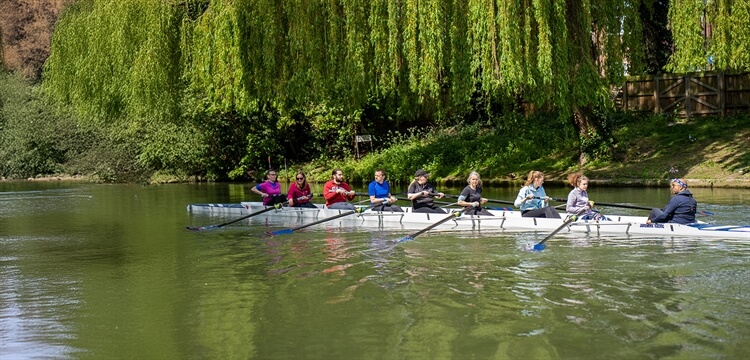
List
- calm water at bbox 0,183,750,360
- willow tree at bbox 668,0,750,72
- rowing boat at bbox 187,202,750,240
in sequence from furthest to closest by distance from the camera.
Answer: willow tree at bbox 668,0,750,72, rowing boat at bbox 187,202,750,240, calm water at bbox 0,183,750,360

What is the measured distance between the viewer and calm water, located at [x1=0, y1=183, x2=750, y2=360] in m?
8.64

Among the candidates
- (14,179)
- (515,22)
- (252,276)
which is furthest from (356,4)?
(14,179)

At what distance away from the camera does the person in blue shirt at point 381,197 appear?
1859cm

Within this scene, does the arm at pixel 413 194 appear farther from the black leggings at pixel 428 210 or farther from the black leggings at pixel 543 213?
the black leggings at pixel 543 213

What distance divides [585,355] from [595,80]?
16.2m

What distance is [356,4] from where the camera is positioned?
2364cm

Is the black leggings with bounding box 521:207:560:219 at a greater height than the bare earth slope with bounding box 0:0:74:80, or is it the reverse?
the bare earth slope with bounding box 0:0:74:80

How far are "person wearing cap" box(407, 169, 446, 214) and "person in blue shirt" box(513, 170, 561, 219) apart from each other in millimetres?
1706

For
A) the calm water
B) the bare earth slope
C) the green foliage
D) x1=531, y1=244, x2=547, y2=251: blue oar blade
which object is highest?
the bare earth slope

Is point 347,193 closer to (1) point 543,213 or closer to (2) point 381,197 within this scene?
(2) point 381,197

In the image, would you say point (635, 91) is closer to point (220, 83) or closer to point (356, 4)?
point (356, 4)

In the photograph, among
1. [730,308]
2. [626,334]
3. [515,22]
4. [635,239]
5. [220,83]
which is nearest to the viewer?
[626,334]

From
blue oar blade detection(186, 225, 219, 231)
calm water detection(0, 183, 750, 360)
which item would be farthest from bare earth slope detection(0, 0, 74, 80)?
calm water detection(0, 183, 750, 360)

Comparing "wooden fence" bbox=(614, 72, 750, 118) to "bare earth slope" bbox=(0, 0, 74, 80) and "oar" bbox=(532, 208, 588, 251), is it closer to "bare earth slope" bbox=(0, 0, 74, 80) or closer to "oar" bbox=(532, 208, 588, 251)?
→ "oar" bbox=(532, 208, 588, 251)
